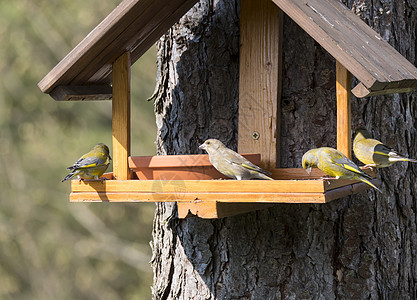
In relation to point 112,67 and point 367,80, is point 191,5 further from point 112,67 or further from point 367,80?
point 367,80

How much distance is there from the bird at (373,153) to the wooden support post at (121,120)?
1.20m

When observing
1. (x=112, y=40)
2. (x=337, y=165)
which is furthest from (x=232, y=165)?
(x=112, y=40)

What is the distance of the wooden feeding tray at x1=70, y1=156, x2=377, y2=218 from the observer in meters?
2.74

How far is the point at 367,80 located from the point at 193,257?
1.64m

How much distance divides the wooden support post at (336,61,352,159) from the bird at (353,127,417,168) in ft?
0.60

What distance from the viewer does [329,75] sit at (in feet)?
11.9

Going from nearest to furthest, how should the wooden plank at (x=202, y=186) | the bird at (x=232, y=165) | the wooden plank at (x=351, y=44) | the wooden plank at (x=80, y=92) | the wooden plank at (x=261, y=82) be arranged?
the wooden plank at (x=202, y=186) < the wooden plank at (x=351, y=44) < the bird at (x=232, y=165) < the wooden plank at (x=80, y=92) < the wooden plank at (x=261, y=82)

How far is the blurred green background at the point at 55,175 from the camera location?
1002 cm

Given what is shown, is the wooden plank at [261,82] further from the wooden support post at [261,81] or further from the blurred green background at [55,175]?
the blurred green background at [55,175]

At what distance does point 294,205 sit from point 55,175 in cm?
775

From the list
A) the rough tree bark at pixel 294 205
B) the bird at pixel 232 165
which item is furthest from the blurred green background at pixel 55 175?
the bird at pixel 232 165

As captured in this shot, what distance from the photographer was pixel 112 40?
10.8 feet

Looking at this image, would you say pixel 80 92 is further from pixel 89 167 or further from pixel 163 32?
pixel 163 32

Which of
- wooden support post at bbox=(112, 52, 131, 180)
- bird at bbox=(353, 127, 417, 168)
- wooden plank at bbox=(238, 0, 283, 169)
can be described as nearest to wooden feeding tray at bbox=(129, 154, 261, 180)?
wooden support post at bbox=(112, 52, 131, 180)
